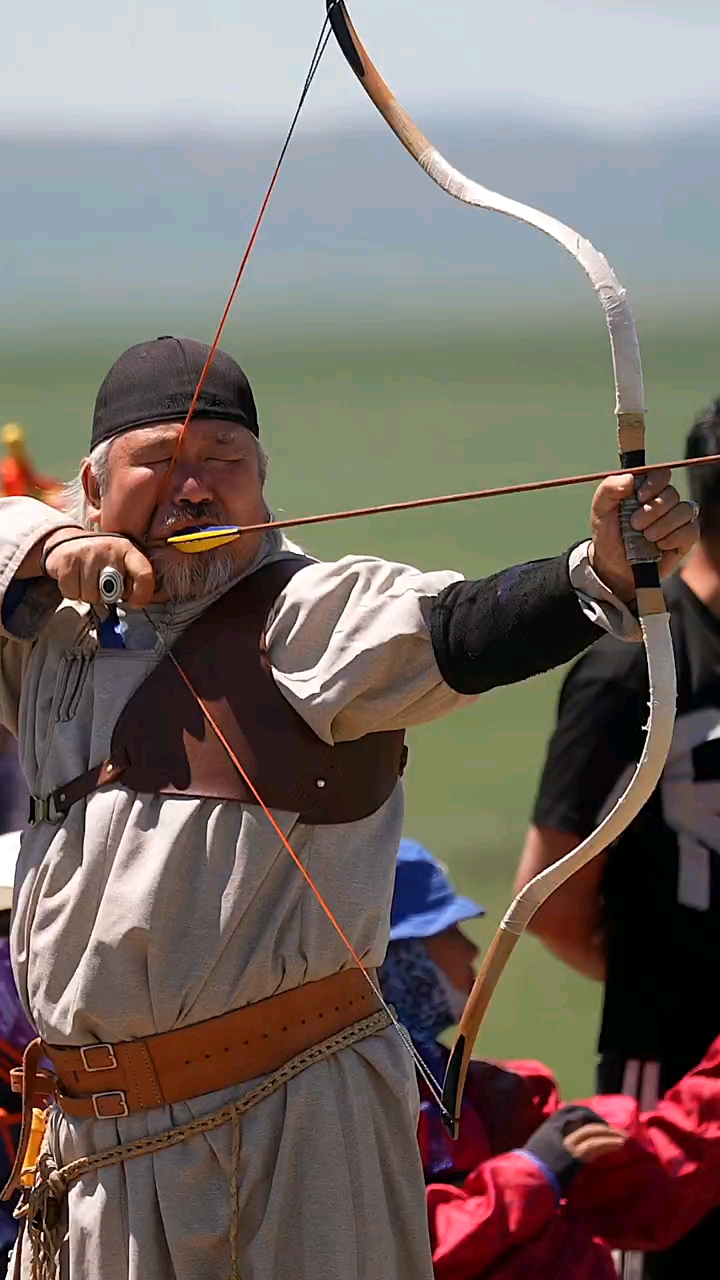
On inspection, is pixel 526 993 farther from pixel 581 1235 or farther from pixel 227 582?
pixel 227 582

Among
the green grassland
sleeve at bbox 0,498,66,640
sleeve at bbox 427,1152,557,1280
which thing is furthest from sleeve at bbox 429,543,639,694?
the green grassland

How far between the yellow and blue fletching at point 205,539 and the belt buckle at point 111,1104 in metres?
0.60

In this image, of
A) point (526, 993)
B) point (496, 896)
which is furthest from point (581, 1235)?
point (496, 896)

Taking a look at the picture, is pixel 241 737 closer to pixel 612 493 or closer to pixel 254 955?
pixel 254 955

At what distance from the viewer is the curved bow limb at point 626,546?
2092mm

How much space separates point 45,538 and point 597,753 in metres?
0.94

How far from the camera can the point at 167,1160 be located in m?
2.38

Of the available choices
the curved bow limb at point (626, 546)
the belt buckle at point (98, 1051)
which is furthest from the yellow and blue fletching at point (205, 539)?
the belt buckle at point (98, 1051)

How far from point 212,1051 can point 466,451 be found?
52.5 feet

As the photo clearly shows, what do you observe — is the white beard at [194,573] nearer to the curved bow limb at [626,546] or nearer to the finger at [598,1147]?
the curved bow limb at [626,546]

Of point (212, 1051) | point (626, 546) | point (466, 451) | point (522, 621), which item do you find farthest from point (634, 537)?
point (466, 451)

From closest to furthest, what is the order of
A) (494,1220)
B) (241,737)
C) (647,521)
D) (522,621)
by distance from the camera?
(647,521) < (522,621) < (241,737) < (494,1220)

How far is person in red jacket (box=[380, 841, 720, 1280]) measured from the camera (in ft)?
8.80

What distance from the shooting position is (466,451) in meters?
18.2
